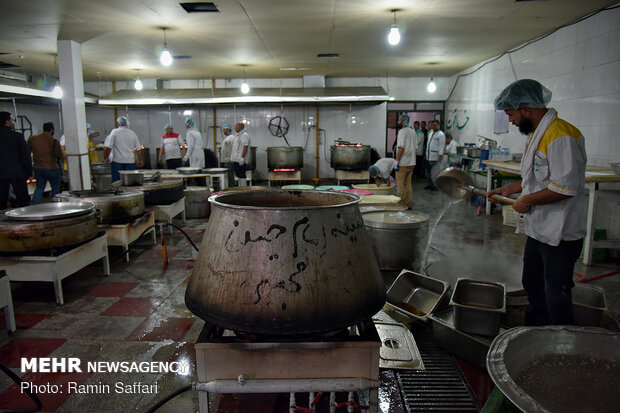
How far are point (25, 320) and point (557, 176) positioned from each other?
4381 millimetres

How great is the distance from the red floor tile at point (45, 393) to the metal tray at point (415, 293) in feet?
8.00

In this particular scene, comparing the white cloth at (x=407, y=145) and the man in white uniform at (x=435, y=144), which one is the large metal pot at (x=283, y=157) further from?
the white cloth at (x=407, y=145)

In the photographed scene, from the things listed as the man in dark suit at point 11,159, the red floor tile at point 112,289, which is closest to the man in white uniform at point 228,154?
the man in dark suit at point 11,159

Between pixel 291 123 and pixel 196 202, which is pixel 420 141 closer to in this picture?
pixel 291 123

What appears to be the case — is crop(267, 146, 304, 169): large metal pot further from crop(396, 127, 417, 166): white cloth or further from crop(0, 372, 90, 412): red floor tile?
crop(0, 372, 90, 412): red floor tile

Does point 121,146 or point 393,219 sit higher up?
point 121,146

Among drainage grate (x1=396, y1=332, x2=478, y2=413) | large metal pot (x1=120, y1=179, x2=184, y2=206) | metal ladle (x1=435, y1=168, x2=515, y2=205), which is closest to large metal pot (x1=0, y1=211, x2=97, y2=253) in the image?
large metal pot (x1=120, y1=179, x2=184, y2=206)

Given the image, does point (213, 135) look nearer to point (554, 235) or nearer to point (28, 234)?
point (28, 234)

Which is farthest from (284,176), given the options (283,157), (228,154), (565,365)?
(565,365)

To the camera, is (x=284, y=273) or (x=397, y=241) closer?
(x=284, y=273)

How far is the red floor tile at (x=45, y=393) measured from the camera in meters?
2.25

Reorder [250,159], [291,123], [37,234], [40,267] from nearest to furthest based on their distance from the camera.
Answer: [37,234] → [40,267] → [250,159] → [291,123]

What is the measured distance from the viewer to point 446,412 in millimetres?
2227

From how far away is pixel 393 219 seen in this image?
4.45 metres
